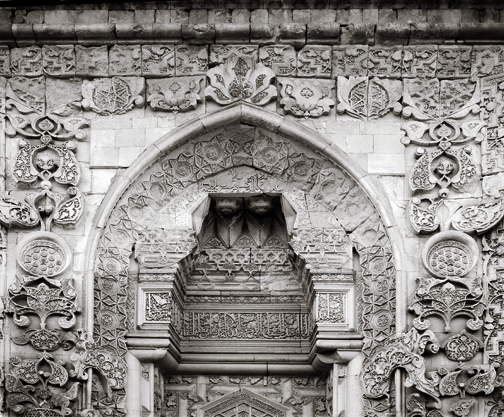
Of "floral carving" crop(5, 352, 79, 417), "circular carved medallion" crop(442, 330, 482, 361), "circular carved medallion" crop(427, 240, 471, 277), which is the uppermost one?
"circular carved medallion" crop(427, 240, 471, 277)

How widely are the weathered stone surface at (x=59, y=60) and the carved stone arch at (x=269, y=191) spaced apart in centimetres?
127

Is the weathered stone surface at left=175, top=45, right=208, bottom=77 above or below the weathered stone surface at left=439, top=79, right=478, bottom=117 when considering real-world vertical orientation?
above

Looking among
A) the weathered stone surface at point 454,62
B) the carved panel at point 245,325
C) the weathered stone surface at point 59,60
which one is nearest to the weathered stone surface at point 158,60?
the weathered stone surface at point 59,60

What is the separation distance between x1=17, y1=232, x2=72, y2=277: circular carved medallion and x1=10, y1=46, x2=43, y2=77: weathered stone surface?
1.82 meters

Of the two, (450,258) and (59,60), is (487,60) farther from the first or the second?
(59,60)

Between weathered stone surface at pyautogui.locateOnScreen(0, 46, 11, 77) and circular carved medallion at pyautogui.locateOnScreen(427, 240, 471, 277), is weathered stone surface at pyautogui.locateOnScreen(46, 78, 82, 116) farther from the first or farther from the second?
circular carved medallion at pyautogui.locateOnScreen(427, 240, 471, 277)

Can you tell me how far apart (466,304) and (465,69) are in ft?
8.45

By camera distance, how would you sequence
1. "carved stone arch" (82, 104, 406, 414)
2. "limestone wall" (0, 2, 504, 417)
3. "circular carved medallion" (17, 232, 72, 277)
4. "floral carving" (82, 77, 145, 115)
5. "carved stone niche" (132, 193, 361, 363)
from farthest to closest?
"floral carving" (82, 77, 145, 115) < "carved stone niche" (132, 193, 361, 363) < "carved stone arch" (82, 104, 406, 414) < "circular carved medallion" (17, 232, 72, 277) < "limestone wall" (0, 2, 504, 417)

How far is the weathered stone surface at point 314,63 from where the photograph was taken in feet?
45.5

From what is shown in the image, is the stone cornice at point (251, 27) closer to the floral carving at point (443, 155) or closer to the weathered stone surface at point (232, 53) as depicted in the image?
the weathered stone surface at point (232, 53)

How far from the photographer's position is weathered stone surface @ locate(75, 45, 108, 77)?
1391 cm

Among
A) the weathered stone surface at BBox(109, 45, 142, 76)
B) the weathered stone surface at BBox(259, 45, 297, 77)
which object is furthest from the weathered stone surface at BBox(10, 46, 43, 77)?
the weathered stone surface at BBox(259, 45, 297, 77)

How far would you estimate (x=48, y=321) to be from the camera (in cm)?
1319

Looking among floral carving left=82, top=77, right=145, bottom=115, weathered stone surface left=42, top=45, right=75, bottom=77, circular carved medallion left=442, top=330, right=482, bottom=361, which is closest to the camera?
circular carved medallion left=442, top=330, right=482, bottom=361
